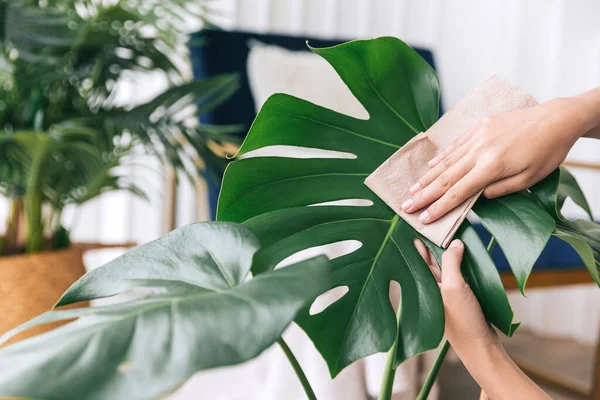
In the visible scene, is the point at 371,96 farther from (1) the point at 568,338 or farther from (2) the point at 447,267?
(1) the point at 568,338

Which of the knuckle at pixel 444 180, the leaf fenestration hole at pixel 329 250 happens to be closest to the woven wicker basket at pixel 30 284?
the leaf fenestration hole at pixel 329 250

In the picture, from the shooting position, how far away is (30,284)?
1.20m

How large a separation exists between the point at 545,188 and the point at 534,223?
54 millimetres

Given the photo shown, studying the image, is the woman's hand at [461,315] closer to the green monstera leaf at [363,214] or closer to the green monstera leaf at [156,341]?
the green monstera leaf at [363,214]

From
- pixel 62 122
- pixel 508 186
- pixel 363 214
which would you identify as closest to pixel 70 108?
pixel 62 122

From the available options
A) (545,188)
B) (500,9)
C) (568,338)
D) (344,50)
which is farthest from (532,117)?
(500,9)

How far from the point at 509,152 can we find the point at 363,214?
0.46ft

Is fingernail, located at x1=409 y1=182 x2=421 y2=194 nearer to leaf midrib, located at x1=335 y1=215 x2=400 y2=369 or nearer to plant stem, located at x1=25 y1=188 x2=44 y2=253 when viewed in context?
leaf midrib, located at x1=335 y1=215 x2=400 y2=369

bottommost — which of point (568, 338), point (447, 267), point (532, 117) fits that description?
point (568, 338)

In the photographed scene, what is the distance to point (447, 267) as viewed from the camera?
18.6 inches

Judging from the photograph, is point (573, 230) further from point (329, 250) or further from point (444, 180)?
point (329, 250)

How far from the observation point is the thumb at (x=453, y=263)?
0.46 metres

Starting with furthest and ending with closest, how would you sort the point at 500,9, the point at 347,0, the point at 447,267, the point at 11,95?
the point at 500,9 → the point at 347,0 → the point at 11,95 → the point at 447,267

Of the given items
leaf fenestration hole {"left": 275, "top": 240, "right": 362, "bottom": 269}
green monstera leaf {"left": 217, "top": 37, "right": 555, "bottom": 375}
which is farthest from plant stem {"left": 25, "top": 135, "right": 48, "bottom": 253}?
green monstera leaf {"left": 217, "top": 37, "right": 555, "bottom": 375}
